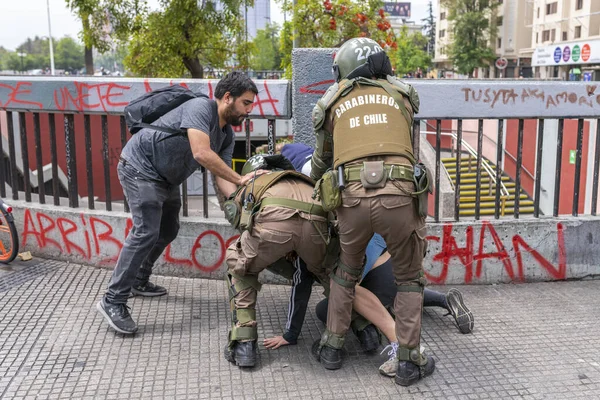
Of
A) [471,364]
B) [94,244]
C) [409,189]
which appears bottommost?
[471,364]

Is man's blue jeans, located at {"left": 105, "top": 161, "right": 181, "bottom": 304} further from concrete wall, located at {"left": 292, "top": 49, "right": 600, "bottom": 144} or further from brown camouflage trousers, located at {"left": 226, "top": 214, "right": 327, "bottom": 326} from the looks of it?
concrete wall, located at {"left": 292, "top": 49, "right": 600, "bottom": 144}

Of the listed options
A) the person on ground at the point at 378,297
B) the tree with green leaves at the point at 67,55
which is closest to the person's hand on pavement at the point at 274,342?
the person on ground at the point at 378,297

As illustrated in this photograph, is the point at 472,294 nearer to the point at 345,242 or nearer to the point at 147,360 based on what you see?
the point at 345,242

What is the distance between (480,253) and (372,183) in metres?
2.19

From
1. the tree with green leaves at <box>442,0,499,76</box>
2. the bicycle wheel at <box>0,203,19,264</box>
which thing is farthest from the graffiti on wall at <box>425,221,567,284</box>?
the tree with green leaves at <box>442,0,499,76</box>

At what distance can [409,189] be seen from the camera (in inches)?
127

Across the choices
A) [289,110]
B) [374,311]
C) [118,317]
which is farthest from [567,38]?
[118,317]

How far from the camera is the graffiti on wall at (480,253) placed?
4949 mm

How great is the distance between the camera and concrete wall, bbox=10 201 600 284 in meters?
4.96

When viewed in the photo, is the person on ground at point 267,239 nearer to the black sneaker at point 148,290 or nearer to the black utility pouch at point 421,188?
the black utility pouch at point 421,188

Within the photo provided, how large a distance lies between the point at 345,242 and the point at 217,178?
3.91ft

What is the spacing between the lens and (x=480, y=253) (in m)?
4.98

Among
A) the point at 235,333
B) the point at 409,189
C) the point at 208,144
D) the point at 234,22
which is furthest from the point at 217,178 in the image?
the point at 234,22

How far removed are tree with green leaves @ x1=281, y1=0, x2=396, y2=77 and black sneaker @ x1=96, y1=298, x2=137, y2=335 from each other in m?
9.04
